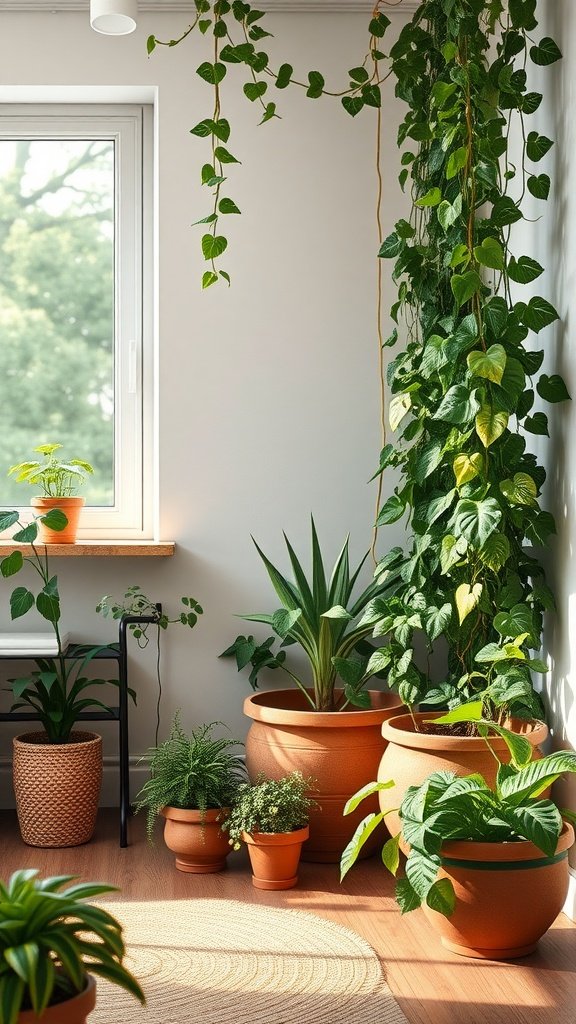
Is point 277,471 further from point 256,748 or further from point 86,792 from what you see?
point 86,792

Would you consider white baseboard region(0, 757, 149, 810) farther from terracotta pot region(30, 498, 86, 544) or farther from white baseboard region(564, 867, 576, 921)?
white baseboard region(564, 867, 576, 921)

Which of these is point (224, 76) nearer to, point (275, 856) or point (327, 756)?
point (327, 756)

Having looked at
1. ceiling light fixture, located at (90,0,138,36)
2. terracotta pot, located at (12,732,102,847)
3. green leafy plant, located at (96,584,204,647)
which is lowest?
A: terracotta pot, located at (12,732,102,847)

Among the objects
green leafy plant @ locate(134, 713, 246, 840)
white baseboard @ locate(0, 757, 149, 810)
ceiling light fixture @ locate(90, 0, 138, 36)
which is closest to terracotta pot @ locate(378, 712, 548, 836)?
green leafy plant @ locate(134, 713, 246, 840)

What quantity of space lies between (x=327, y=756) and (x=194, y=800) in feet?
1.20

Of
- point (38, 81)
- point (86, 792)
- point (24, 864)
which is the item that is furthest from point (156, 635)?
point (38, 81)

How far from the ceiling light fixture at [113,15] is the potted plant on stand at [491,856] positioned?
211 centimetres

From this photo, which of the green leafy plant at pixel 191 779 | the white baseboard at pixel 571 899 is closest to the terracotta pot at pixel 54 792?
the green leafy plant at pixel 191 779

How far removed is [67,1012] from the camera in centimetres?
120

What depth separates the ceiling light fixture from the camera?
2746mm

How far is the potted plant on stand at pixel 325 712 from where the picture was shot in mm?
2703

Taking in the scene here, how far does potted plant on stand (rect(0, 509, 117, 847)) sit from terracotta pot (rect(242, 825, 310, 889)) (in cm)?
59

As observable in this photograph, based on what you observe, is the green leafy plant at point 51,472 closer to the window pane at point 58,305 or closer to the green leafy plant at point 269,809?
the window pane at point 58,305

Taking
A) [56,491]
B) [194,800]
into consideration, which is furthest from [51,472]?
[194,800]
